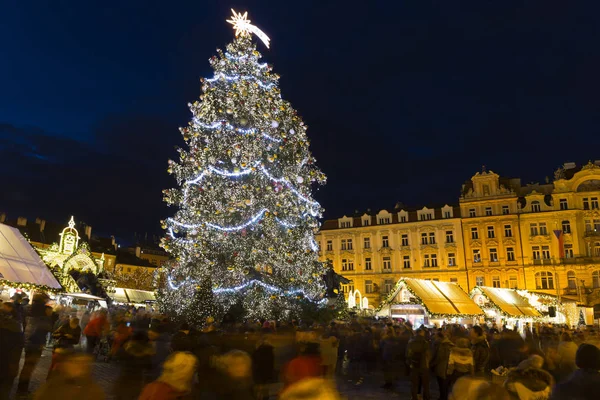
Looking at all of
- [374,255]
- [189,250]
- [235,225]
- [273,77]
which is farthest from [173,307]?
[374,255]

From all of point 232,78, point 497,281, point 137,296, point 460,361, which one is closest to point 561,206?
point 497,281

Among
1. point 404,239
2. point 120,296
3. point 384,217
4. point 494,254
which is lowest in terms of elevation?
point 120,296

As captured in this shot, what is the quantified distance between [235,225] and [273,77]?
24.2 feet

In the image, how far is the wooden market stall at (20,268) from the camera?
627 inches

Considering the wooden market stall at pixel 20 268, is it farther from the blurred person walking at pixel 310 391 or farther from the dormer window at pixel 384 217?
the dormer window at pixel 384 217

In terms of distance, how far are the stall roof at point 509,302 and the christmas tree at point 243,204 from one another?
9.89m

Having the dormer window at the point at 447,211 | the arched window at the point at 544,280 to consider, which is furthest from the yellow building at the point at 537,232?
the dormer window at the point at 447,211

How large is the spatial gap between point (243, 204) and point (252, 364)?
1339cm

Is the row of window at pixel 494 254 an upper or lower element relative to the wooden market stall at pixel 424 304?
upper

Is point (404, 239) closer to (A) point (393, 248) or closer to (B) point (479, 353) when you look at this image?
(A) point (393, 248)

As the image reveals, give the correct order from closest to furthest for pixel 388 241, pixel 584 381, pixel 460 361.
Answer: pixel 584 381 → pixel 460 361 → pixel 388 241

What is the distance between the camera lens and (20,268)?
1678cm

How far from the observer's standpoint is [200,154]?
66.2 ft

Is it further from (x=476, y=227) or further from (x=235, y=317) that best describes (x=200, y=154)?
(x=476, y=227)
